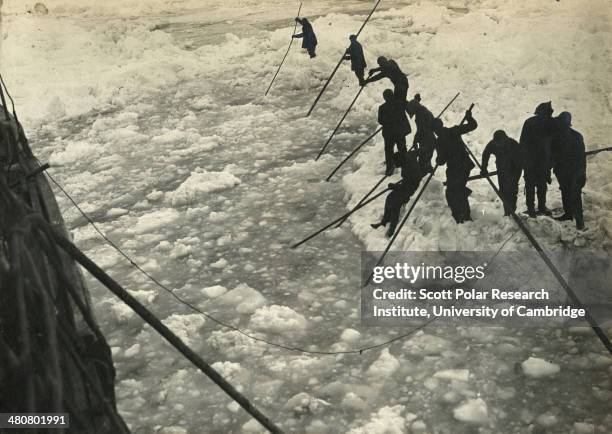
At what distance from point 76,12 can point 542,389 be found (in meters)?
19.3

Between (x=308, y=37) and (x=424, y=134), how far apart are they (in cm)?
684

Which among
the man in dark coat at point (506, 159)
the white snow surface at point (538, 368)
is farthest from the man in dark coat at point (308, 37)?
the white snow surface at point (538, 368)

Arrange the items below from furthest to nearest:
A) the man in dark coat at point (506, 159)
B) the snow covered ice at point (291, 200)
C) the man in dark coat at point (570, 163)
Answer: the man in dark coat at point (506, 159) → the man in dark coat at point (570, 163) → the snow covered ice at point (291, 200)

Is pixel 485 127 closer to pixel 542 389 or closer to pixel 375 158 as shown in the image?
pixel 375 158

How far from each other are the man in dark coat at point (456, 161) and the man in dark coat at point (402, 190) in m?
0.27

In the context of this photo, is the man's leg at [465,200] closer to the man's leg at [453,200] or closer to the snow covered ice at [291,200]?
the man's leg at [453,200]

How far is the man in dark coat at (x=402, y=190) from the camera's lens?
6.12 metres

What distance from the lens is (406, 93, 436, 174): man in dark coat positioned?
6.46 meters

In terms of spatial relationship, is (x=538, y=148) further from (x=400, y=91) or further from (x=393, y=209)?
(x=400, y=91)

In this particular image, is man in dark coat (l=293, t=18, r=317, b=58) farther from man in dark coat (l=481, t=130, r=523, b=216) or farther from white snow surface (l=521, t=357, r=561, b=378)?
white snow surface (l=521, t=357, r=561, b=378)

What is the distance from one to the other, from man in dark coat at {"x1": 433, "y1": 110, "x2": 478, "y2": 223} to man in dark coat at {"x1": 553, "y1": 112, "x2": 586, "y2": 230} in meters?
0.79

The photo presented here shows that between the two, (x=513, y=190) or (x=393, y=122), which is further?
(x=393, y=122)

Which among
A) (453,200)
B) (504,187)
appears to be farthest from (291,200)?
(504,187)

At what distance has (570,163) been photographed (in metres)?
5.55
